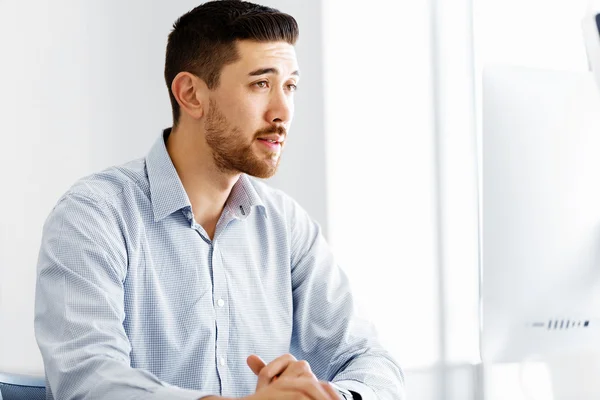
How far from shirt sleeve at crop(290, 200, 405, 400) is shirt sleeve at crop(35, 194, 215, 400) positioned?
42 cm

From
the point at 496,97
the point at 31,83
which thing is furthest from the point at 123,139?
the point at 496,97

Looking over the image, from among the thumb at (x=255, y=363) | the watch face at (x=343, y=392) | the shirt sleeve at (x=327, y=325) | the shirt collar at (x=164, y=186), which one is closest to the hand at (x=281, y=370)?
the thumb at (x=255, y=363)

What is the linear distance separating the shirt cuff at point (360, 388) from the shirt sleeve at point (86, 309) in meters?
0.32

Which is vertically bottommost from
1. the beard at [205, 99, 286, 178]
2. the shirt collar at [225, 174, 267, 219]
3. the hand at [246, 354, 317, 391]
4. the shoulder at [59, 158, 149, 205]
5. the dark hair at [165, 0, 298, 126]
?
the hand at [246, 354, 317, 391]

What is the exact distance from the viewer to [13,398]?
4.79 feet

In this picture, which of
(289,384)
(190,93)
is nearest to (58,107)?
(190,93)

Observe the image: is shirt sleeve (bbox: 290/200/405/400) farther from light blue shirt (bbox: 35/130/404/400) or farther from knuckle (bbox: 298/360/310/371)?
knuckle (bbox: 298/360/310/371)

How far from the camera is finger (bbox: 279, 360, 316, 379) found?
1.22 metres

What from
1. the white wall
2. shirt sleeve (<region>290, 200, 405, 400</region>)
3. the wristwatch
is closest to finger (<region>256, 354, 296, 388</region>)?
the wristwatch

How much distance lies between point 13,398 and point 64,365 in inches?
12.8

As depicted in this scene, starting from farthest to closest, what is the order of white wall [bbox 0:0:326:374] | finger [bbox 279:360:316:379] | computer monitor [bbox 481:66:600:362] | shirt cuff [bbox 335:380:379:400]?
white wall [bbox 0:0:326:374] → shirt cuff [bbox 335:380:379:400] → finger [bbox 279:360:316:379] → computer monitor [bbox 481:66:600:362]

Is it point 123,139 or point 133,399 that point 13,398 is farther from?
point 123,139


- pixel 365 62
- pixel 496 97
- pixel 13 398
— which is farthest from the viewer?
pixel 365 62

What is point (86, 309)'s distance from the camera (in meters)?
1.27
